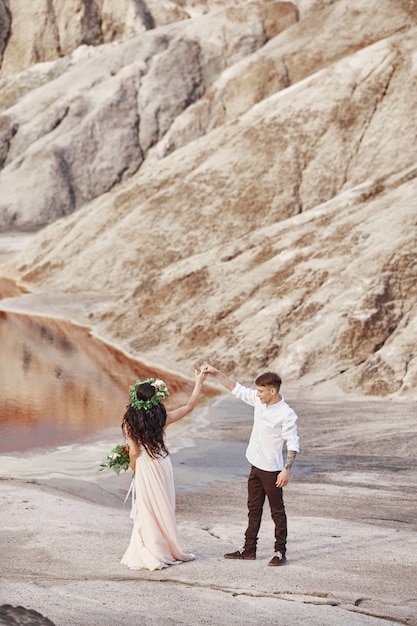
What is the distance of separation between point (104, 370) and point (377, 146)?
20.0 meters

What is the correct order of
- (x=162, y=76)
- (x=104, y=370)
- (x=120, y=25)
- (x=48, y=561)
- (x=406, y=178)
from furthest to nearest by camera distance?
(x=120, y=25) < (x=162, y=76) < (x=406, y=178) < (x=104, y=370) < (x=48, y=561)

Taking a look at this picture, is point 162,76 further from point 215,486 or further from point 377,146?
point 215,486

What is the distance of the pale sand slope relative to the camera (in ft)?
27.3

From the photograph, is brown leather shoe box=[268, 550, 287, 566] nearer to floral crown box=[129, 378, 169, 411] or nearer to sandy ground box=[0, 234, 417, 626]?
sandy ground box=[0, 234, 417, 626]

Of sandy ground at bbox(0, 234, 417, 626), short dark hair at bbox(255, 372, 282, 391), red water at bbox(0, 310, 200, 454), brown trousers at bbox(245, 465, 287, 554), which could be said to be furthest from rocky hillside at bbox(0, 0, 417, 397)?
short dark hair at bbox(255, 372, 282, 391)

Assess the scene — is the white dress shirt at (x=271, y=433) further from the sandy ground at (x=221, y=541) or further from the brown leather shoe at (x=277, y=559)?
the sandy ground at (x=221, y=541)

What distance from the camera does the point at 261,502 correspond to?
10.2 m

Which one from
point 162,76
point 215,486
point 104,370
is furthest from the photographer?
point 162,76

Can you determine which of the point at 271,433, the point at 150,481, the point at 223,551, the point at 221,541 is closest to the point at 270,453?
the point at 271,433

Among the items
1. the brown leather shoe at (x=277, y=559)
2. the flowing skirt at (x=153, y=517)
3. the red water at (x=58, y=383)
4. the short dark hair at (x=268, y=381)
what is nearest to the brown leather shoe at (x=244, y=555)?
the brown leather shoe at (x=277, y=559)

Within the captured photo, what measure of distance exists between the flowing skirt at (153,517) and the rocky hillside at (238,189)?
15.3 m

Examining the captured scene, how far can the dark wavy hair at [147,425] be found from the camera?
9742 mm

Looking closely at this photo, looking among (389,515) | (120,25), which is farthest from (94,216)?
(120,25)

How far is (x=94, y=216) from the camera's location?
48844 mm
